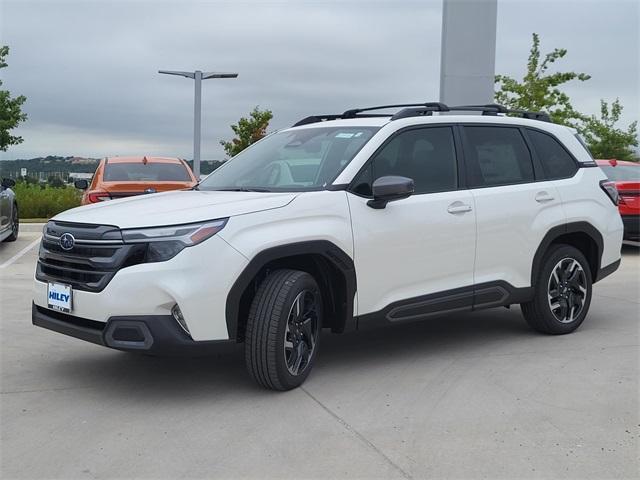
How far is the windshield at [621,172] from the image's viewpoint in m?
12.6

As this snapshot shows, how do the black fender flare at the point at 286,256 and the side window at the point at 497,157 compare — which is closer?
the black fender flare at the point at 286,256

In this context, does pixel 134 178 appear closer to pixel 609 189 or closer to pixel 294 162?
pixel 294 162

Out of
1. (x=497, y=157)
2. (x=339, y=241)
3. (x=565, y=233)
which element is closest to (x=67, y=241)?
Result: (x=339, y=241)

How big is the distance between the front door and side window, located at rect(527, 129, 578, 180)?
1.03 metres

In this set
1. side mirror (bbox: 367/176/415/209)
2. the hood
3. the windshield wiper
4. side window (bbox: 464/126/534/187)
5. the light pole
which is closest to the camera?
the hood

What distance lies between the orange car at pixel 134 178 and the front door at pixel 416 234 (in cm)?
548

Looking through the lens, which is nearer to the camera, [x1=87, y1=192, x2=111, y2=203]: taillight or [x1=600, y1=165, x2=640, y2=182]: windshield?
[x1=87, y1=192, x2=111, y2=203]: taillight

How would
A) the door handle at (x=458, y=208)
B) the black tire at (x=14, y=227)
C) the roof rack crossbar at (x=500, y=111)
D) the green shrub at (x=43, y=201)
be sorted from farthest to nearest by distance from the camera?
the green shrub at (x=43, y=201), the black tire at (x=14, y=227), the roof rack crossbar at (x=500, y=111), the door handle at (x=458, y=208)

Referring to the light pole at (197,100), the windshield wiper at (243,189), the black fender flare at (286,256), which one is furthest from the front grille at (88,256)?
the light pole at (197,100)

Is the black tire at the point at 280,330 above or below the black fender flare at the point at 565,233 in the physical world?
below

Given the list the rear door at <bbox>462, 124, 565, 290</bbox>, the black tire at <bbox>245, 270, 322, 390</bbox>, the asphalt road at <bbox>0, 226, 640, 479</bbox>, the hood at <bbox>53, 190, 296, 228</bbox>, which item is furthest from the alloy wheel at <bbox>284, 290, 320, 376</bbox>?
the rear door at <bbox>462, 124, 565, 290</bbox>

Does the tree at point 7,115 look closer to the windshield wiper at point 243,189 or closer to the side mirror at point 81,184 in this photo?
the side mirror at point 81,184

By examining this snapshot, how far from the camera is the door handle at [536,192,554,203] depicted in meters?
6.34

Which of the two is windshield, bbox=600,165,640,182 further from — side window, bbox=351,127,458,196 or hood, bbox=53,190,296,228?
hood, bbox=53,190,296,228
